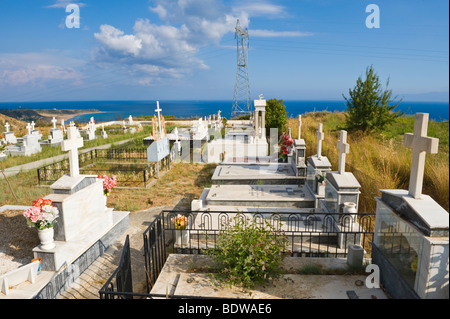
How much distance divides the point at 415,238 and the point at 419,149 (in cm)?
132

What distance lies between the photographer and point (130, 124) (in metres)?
36.7

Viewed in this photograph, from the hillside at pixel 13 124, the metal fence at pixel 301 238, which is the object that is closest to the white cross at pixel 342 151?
the metal fence at pixel 301 238

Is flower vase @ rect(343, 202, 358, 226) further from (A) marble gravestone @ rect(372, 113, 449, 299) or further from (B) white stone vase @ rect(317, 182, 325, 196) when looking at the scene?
(B) white stone vase @ rect(317, 182, 325, 196)

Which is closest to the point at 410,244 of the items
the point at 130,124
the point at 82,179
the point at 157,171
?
the point at 82,179

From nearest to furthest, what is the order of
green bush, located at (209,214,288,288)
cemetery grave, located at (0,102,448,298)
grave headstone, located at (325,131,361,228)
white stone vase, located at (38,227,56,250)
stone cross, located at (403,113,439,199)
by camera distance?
cemetery grave, located at (0,102,448,298), stone cross, located at (403,113,439,199), green bush, located at (209,214,288,288), white stone vase, located at (38,227,56,250), grave headstone, located at (325,131,361,228)

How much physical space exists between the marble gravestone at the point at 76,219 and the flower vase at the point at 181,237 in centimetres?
178

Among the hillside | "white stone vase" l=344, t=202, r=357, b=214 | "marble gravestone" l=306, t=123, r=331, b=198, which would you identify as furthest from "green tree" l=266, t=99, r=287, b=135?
the hillside

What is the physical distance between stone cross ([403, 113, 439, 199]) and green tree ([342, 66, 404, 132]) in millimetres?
13731

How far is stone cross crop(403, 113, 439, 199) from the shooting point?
4.31m

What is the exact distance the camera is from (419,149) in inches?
178

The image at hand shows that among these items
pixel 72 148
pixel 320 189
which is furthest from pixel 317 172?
pixel 72 148

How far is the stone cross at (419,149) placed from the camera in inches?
170
